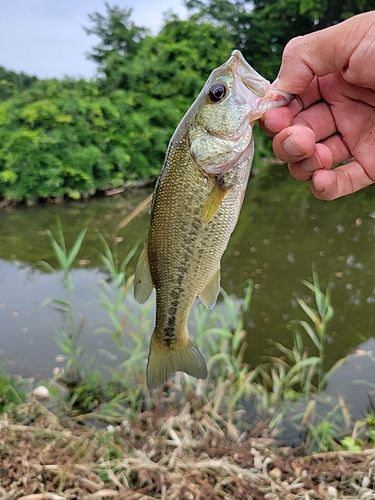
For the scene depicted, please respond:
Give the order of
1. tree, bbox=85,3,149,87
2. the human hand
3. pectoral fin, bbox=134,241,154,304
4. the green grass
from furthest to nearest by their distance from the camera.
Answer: tree, bbox=85,3,149,87 → the green grass → pectoral fin, bbox=134,241,154,304 → the human hand

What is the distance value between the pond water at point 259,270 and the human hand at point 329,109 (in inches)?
80.0

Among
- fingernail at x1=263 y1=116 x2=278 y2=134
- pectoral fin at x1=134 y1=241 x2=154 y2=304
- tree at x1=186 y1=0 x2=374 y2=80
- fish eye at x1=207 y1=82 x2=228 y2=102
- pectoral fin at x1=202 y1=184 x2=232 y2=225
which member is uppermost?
tree at x1=186 y1=0 x2=374 y2=80

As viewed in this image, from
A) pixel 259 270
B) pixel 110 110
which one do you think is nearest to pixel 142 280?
pixel 259 270

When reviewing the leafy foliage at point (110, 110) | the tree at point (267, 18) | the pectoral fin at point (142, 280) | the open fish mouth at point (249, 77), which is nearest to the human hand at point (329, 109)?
the open fish mouth at point (249, 77)

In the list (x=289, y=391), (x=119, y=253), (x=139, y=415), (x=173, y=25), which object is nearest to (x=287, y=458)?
(x=289, y=391)

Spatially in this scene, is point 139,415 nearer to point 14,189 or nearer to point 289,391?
point 289,391

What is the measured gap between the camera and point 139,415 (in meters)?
2.69

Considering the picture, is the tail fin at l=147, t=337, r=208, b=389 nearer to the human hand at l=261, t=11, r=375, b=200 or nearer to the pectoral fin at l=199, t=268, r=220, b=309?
the pectoral fin at l=199, t=268, r=220, b=309

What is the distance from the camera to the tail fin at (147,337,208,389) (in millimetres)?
1818

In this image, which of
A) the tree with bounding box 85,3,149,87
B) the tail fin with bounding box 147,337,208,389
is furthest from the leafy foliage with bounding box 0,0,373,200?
the tail fin with bounding box 147,337,208,389

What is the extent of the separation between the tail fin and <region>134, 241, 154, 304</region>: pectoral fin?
0.31m

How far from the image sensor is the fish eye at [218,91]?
1.46m

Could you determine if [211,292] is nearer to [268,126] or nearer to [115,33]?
[268,126]

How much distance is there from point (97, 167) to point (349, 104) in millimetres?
9379
